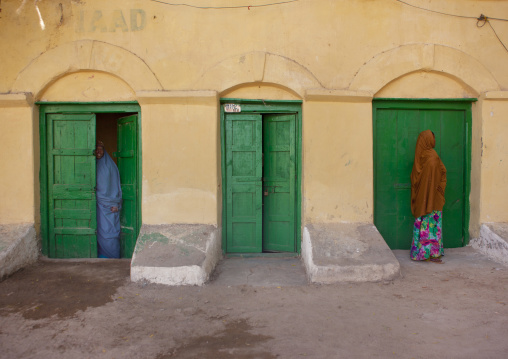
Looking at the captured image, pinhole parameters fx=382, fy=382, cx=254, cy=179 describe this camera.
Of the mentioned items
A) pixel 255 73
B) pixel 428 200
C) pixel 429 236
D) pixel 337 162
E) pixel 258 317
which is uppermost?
pixel 255 73

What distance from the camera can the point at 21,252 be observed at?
494 cm

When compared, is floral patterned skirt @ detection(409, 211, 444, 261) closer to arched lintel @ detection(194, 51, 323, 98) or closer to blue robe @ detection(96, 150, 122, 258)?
arched lintel @ detection(194, 51, 323, 98)

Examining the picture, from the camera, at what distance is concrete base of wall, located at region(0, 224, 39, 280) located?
4.65 metres

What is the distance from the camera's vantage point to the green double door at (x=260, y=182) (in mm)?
5340

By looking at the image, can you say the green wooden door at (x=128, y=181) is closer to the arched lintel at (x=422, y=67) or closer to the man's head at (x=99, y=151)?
the man's head at (x=99, y=151)

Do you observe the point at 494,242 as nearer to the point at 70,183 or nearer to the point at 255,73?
the point at 255,73

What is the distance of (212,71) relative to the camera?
5.05 metres

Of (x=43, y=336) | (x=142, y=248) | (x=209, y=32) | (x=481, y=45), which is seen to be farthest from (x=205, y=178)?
(x=481, y=45)

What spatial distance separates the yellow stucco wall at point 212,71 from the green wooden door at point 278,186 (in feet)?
1.12

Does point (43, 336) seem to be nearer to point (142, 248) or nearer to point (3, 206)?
point (142, 248)

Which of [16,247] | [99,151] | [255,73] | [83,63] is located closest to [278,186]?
[255,73]

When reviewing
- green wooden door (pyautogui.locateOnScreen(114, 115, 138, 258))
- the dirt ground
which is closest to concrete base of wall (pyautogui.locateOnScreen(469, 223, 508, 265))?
the dirt ground

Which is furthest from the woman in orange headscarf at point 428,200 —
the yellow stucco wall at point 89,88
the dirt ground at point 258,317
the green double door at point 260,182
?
the yellow stucco wall at point 89,88

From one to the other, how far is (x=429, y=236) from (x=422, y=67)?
2.27 meters
